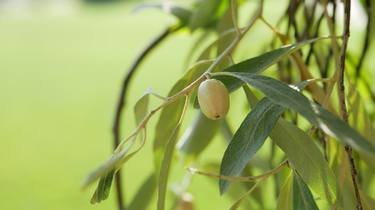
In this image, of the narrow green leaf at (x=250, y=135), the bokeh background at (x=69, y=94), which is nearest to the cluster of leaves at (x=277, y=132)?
the narrow green leaf at (x=250, y=135)

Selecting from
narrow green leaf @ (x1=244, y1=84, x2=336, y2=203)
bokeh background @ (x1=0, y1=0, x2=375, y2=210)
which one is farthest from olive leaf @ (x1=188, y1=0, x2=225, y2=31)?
narrow green leaf @ (x1=244, y1=84, x2=336, y2=203)

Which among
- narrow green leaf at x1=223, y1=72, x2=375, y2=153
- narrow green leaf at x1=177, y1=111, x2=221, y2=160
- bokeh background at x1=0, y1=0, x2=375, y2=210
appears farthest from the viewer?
bokeh background at x1=0, y1=0, x2=375, y2=210

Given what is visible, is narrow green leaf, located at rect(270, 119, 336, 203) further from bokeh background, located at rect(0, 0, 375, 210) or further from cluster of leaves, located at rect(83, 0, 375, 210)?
bokeh background, located at rect(0, 0, 375, 210)

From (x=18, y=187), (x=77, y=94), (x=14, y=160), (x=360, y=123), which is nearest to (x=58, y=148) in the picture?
(x=14, y=160)

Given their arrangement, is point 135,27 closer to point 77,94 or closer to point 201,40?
point 77,94

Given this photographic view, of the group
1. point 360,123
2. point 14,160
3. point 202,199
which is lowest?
point 202,199
